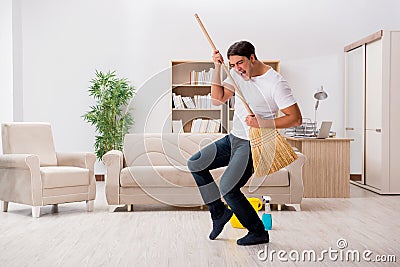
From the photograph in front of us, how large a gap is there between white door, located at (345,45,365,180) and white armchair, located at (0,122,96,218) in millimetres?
3644

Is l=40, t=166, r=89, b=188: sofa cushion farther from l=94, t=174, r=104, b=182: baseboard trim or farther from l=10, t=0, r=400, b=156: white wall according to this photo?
l=10, t=0, r=400, b=156: white wall

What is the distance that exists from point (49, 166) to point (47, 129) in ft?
1.28

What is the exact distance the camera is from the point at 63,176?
19.2ft

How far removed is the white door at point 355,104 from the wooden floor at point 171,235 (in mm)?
1727

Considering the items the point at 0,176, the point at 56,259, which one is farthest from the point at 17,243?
the point at 0,176

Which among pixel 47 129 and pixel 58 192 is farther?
pixel 47 129

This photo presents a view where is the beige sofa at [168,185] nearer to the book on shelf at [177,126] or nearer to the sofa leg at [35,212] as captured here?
the sofa leg at [35,212]

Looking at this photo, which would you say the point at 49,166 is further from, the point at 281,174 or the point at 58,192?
the point at 281,174

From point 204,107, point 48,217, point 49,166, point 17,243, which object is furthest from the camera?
point 204,107

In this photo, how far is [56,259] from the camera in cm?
391

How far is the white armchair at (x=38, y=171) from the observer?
5695 millimetres

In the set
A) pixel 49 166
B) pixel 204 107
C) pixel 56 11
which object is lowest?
pixel 49 166

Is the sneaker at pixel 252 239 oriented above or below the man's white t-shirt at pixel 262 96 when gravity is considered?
below

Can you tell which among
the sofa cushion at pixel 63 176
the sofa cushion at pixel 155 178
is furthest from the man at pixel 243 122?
the sofa cushion at pixel 63 176
